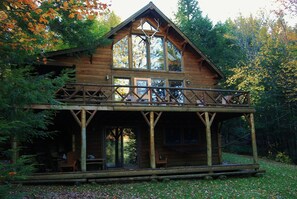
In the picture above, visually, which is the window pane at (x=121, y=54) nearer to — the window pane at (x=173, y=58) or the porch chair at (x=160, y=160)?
the window pane at (x=173, y=58)

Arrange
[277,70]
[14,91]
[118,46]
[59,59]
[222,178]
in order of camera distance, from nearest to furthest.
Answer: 1. [14,91]
2. [222,178]
3. [59,59]
4. [118,46]
5. [277,70]

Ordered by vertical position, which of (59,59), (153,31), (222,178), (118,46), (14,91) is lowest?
(222,178)

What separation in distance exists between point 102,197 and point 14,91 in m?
4.66

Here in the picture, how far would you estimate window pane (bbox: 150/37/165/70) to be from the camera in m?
16.5

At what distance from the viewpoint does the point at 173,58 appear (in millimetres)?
17062

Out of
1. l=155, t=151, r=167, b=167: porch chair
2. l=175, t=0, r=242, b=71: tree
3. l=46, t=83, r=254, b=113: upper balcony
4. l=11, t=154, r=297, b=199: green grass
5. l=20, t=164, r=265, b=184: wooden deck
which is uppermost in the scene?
l=175, t=0, r=242, b=71: tree

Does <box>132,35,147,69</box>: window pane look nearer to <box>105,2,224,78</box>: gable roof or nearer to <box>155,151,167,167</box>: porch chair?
<box>105,2,224,78</box>: gable roof

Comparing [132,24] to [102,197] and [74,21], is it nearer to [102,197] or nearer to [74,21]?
[74,21]

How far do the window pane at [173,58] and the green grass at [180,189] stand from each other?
22.5ft

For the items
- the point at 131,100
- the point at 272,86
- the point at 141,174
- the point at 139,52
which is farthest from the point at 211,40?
the point at 141,174

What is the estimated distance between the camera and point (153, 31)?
1672 centimetres

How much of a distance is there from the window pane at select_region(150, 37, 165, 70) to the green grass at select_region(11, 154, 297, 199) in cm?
674

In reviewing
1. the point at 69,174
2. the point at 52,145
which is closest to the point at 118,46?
the point at 52,145

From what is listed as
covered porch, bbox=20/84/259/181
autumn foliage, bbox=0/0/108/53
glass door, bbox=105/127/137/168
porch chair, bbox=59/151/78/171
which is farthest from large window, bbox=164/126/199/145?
autumn foliage, bbox=0/0/108/53
